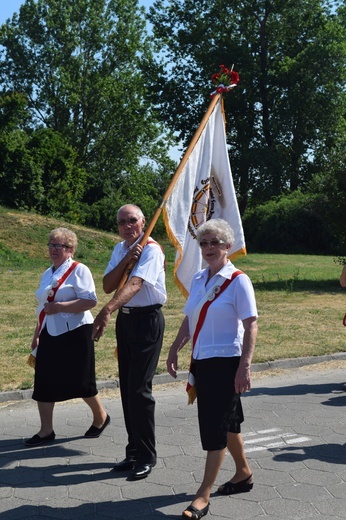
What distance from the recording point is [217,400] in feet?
16.5

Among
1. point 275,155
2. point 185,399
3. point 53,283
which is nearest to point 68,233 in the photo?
point 53,283

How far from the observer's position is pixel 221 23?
162 feet

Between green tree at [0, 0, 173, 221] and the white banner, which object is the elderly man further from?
green tree at [0, 0, 173, 221]

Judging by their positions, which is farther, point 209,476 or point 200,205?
point 200,205

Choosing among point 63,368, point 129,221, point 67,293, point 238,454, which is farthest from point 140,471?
point 129,221

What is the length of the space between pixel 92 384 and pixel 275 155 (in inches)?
1671

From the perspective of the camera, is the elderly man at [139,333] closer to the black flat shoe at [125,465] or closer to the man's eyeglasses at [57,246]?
the black flat shoe at [125,465]

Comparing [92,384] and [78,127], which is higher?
[78,127]

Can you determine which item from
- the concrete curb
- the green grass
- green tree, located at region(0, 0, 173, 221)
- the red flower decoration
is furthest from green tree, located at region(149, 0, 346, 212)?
the red flower decoration

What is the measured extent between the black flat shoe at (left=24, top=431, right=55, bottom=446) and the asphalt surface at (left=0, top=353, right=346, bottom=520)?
6cm

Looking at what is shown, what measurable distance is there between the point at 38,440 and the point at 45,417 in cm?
20

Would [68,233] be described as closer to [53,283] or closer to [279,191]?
[53,283]

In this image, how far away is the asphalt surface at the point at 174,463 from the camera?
522cm

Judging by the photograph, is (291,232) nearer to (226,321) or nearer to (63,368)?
(63,368)
